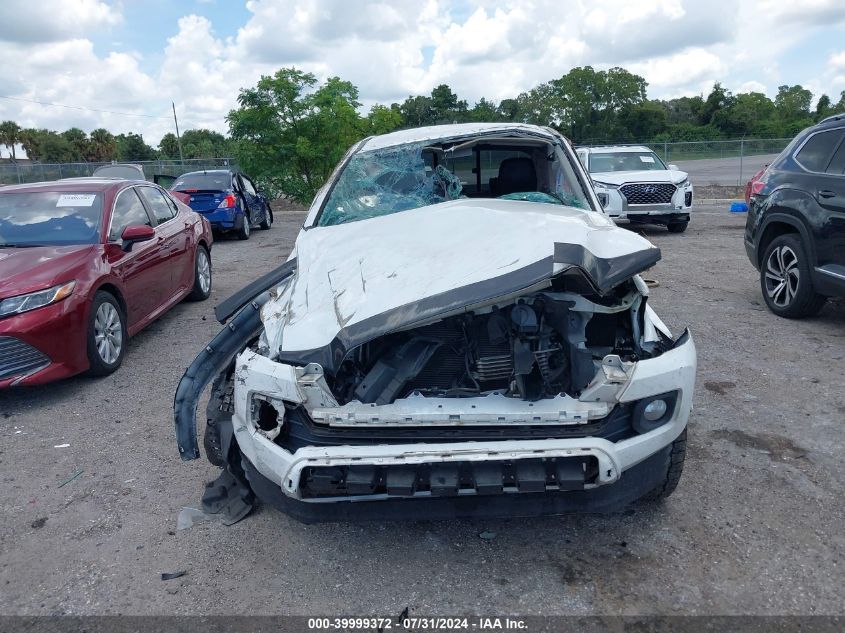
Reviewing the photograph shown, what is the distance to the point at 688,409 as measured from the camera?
2.79 metres

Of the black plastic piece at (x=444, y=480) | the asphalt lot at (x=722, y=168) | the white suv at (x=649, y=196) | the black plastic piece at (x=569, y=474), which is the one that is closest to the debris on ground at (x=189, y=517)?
the black plastic piece at (x=444, y=480)

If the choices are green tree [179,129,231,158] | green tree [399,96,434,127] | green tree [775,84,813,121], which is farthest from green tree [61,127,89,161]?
green tree [775,84,813,121]

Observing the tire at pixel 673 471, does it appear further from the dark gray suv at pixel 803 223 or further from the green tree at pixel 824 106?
→ the green tree at pixel 824 106

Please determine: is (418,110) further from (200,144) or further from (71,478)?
(71,478)

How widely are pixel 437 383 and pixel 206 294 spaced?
19.5ft

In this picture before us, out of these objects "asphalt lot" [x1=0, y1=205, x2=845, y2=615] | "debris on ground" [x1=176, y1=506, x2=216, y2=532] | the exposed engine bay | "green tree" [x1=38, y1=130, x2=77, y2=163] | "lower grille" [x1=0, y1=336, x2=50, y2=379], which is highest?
"green tree" [x1=38, y1=130, x2=77, y2=163]

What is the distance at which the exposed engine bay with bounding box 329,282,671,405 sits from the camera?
2744 millimetres

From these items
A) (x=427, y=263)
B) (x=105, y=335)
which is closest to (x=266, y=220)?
(x=105, y=335)

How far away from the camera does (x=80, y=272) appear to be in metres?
5.07

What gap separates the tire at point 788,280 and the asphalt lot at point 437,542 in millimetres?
1844

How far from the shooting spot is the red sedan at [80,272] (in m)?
4.67

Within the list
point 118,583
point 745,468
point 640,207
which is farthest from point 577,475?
point 640,207

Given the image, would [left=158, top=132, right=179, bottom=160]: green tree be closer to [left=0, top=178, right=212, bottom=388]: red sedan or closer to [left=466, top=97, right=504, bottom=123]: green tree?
[left=466, top=97, right=504, bottom=123]: green tree

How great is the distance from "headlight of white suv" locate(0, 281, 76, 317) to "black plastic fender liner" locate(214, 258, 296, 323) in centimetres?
197
